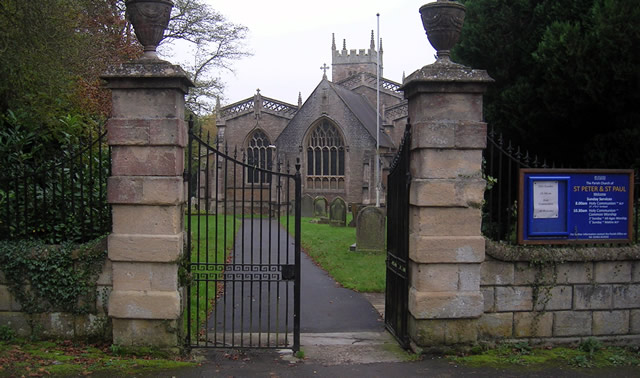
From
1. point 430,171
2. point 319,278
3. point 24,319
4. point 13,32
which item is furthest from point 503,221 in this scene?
point 13,32

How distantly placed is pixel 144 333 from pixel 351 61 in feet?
186

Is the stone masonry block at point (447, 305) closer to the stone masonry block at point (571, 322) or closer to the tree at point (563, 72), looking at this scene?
the stone masonry block at point (571, 322)

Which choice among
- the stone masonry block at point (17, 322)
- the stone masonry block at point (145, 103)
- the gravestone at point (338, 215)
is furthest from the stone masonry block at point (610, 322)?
the gravestone at point (338, 215)

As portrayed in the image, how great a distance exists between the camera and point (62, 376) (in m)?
5.30

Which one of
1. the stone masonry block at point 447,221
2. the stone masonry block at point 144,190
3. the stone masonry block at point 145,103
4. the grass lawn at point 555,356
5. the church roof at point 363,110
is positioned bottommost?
the grass lawn at point 555,356

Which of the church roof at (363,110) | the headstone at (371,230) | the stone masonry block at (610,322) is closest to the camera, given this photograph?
the stone masonry block at (610,322)

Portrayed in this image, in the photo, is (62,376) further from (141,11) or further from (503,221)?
(503,221)

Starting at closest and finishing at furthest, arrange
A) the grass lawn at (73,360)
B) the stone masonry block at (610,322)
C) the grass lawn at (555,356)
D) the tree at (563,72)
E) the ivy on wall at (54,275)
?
1. the grass lawn at (73,360)
2. the grass lawn at (555,356)
3. the ivy on wall at (54,275)
4. the stone masonry block at (610,322)
5. the tree at (563,72)

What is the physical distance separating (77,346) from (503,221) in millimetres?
6314

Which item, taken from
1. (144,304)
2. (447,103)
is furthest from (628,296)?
(144,304)

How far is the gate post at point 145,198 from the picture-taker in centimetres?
576

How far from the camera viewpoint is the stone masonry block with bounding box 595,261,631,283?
625 centimetres

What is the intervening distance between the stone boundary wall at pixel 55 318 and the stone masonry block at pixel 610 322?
5.42 metres

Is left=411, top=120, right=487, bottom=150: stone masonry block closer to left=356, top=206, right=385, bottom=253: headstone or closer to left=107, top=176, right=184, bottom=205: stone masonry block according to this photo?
left=107, top=176, right=184, bottom=205: stone masonry block
